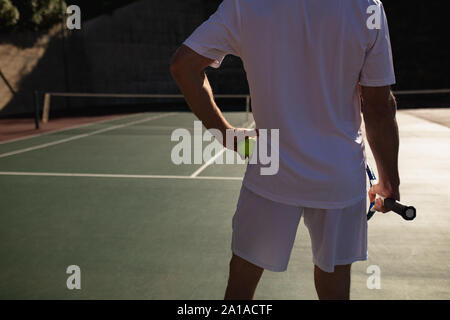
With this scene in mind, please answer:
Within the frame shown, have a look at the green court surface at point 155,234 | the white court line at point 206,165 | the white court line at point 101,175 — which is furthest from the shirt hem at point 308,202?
the white court line at point 206,165

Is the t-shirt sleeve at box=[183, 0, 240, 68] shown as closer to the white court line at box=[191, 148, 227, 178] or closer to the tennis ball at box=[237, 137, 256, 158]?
the tennis ball at box=[237, 137, 256, 158]

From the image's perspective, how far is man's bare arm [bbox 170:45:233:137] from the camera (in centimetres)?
155

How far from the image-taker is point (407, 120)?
1511 cm

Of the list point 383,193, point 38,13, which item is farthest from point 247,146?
point 38,13

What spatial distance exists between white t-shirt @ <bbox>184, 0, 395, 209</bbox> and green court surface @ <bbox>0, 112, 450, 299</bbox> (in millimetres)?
1727

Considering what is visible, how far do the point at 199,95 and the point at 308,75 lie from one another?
1.19ft

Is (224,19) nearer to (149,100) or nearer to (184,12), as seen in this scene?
(149,100)

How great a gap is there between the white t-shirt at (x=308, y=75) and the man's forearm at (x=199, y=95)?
88 mm

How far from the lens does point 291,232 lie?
1638 mm

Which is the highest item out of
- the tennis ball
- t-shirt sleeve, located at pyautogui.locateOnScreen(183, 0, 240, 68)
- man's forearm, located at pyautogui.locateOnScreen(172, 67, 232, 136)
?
t-shirt sleeve, located at pyautogui.locateOnScreen(183, 0, 240, 68)

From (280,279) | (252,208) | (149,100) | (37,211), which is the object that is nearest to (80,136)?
(37,211)

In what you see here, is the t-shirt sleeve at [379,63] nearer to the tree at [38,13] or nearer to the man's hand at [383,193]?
the man's hand at [383,193]

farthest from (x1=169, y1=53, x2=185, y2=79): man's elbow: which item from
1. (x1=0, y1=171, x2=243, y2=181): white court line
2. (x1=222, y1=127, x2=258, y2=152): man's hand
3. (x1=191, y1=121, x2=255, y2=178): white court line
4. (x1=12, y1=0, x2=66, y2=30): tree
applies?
(x1=12, y1=0, x2=66, y2=30): tree

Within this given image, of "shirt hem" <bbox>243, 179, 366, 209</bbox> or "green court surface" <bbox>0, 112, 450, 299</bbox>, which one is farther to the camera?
"green court surface" <bbox>0, 112, 450, 299</bbox>
